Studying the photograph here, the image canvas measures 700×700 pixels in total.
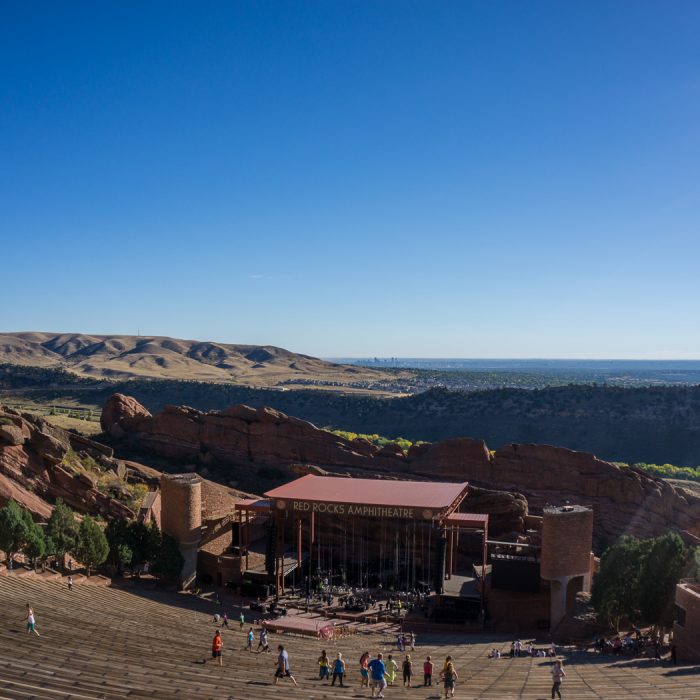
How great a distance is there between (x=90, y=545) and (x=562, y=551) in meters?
25.0

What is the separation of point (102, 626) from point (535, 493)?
37.2 metres

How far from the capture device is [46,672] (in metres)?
18.5

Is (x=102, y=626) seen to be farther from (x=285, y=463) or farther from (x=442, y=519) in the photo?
(x=285, y=463)

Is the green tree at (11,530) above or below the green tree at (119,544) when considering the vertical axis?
above

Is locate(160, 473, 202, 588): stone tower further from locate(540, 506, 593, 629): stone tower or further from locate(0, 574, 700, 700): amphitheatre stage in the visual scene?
locate(540, 506, 593, 629): stone tower

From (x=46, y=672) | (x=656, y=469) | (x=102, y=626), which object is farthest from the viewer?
(x=656, y=469)

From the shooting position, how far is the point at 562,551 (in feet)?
119

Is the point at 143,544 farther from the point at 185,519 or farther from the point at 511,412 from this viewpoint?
A: the point at 511,412

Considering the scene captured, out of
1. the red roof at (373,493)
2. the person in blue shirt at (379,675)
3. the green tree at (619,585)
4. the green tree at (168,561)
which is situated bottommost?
the green tree at (168,561)

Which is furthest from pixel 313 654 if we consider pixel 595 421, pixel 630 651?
pixel 595 421

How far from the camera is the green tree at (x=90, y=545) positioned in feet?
113

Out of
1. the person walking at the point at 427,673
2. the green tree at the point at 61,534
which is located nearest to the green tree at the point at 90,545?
the green tree at the point at 61,534

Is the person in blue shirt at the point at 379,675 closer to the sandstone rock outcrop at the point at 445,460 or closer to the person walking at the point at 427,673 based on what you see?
the person walking at the point at 427,673

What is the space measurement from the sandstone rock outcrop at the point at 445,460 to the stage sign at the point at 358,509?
40.8 ft
